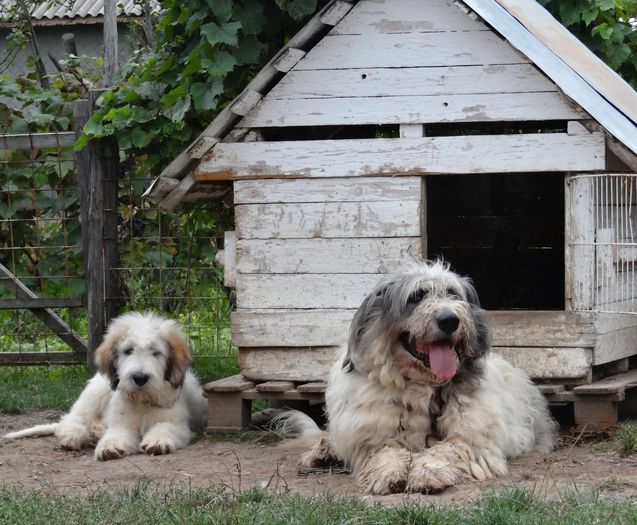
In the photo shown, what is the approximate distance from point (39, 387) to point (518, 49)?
186 inches

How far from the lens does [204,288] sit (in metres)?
9.75

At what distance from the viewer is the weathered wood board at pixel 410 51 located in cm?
699

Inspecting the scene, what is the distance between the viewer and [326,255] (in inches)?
283

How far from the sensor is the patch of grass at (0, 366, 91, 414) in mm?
8359

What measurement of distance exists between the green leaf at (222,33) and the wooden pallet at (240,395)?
2.26m

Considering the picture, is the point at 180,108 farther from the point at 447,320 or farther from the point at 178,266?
the point at 447,320

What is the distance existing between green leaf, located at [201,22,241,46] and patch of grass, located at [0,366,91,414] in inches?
119

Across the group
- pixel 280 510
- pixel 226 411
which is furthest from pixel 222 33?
pixel 280 510

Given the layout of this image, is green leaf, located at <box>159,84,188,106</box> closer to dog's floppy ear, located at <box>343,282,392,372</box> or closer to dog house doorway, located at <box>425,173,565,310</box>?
dog's floppy ear, located at <box>343,282,392,372</box>

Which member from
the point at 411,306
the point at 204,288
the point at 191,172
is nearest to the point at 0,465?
the point at 191,172

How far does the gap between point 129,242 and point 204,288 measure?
897mm

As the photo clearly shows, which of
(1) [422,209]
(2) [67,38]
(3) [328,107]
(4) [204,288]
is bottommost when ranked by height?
(4) [204,288]

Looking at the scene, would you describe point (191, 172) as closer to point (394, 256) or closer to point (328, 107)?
point (328, 107)

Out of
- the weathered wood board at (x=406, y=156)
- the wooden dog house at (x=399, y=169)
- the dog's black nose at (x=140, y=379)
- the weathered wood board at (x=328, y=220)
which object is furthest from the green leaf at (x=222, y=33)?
the dog's black nose at (x=140, y=379)
